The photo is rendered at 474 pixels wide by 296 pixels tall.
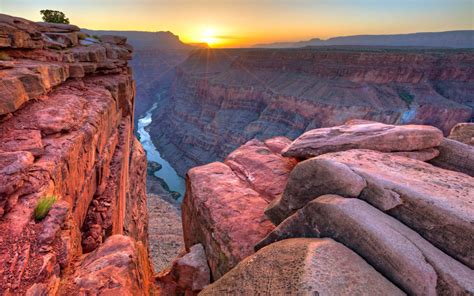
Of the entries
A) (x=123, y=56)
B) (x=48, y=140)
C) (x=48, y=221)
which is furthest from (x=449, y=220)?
(x=123, y=56)

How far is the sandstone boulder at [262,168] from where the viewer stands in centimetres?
645

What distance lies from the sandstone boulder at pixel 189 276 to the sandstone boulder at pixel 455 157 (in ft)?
17.6

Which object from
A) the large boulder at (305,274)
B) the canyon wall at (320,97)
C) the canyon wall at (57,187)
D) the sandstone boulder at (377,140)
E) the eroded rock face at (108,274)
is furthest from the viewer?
the canyon wall at (320,97)

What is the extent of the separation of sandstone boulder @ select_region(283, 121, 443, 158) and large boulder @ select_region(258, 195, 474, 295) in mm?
2207

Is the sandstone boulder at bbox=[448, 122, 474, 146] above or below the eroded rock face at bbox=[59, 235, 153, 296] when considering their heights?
above

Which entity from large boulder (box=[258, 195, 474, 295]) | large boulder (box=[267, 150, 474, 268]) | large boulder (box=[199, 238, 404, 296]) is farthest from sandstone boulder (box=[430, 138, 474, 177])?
large boulder (box=[199, 238, 404, 296])

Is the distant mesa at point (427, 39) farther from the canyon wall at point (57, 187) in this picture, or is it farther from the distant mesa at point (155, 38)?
the canyon wall at point (57, 187)

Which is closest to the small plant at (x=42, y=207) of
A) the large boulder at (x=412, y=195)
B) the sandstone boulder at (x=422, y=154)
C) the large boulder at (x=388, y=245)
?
the large boulder at (x=388, y=245)

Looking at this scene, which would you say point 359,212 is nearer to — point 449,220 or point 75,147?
point 449,220

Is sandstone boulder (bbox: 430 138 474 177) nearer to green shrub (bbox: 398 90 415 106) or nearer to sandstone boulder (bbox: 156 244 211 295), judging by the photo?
sandstone boulder (bbox: 156 244 211 295)

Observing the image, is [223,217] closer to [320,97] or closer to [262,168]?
[262,168]

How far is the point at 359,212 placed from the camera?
3506 millimetres

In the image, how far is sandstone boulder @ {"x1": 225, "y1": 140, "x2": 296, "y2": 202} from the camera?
6.45 m

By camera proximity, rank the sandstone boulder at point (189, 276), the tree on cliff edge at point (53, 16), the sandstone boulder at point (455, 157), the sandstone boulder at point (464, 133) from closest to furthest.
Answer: the sandstone boulder at point (189, 276)
the sandstone boulder at point (455, 157)
the sandstone boulder at point (464, 133)
the tree on cliff edge at point (53, 16)
